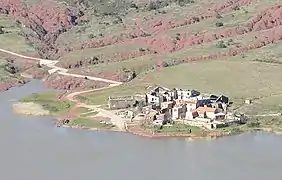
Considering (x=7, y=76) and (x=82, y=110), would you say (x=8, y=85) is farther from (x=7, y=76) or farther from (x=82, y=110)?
(x=82, y=110)

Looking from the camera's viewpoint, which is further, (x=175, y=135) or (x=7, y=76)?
(x=7, y=76)

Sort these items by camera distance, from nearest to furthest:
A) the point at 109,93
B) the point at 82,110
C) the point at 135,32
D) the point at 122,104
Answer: the point at 122,104
the point at 82,110
the point at 109,93
the point at 135,32

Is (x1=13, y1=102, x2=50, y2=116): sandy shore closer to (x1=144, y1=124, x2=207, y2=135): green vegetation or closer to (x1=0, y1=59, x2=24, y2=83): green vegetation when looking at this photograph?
(x1=144, y1=124, x2=207, y2=135): green vegetation

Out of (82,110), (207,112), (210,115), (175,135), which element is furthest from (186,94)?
(82,110)

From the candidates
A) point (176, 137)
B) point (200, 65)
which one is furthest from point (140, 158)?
point (200, 65)

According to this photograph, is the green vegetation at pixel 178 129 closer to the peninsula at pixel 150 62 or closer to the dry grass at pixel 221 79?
the peninsula at pixel 150 62

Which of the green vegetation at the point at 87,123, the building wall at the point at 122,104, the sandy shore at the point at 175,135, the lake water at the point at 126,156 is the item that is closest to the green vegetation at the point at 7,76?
the building wall at the point at 122,104

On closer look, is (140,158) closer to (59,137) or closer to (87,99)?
(59,137)
